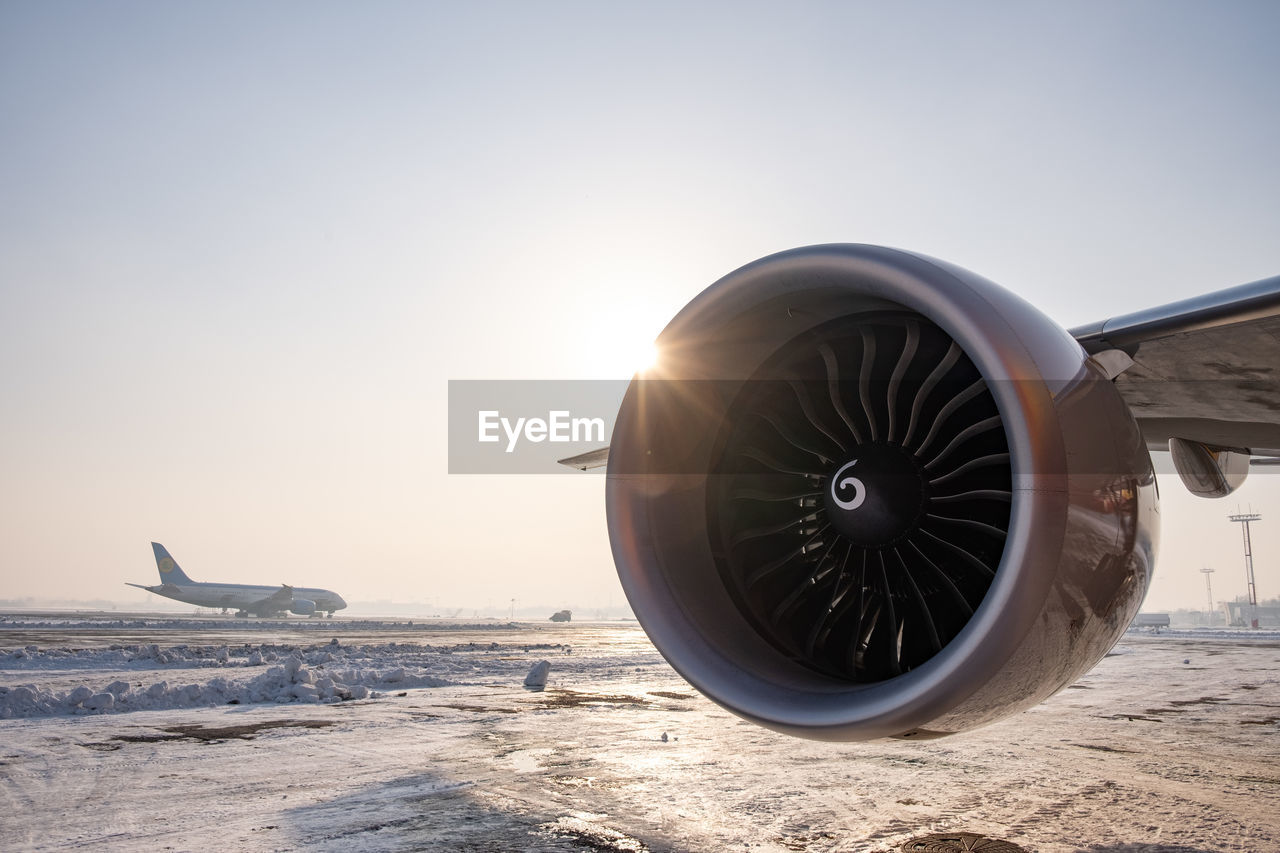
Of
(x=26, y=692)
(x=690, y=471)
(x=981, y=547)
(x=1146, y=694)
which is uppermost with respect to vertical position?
(x=690, y=471)

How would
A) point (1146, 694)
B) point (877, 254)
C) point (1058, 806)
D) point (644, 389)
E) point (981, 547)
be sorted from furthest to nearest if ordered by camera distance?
1. point (1146, 694)
2. point (1058, 806)
3. point (644, 389)
4. point (981, 547)
5. point (877, 254)

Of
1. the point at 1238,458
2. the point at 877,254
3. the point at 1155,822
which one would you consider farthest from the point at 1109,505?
the point at 1238,458

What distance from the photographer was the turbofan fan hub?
10.2ft

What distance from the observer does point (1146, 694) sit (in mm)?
10750

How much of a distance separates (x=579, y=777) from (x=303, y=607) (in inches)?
2741

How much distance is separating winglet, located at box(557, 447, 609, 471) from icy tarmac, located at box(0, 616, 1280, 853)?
1.93m

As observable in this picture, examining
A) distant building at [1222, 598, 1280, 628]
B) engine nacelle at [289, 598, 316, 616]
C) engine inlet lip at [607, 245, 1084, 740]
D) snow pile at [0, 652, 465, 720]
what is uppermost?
engine inlet lip at [607, 245, 1084, 740]

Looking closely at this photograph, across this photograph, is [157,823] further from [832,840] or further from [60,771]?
[832,840]

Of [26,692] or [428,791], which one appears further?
[26,692]

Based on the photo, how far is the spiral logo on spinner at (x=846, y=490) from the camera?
312 centimetres

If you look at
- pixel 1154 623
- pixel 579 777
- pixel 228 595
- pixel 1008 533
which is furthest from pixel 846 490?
pixel 1154 623

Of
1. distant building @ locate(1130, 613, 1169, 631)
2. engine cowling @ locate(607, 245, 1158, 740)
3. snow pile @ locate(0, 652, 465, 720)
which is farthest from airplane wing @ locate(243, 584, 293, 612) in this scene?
engine cowling @ locate(607, 245, 1158, 740)

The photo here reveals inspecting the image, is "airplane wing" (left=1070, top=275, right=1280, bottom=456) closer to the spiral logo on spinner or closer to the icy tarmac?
the spiral logo on spinner

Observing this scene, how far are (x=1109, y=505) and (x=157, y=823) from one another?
406 cm
